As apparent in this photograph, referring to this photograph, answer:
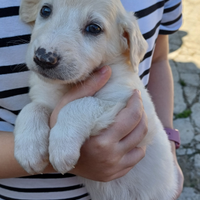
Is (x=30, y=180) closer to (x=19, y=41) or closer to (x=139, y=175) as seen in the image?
(x=139, y=175)

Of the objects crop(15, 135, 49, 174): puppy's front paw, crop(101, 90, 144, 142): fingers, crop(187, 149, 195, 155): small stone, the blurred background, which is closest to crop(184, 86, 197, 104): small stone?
the blurred background

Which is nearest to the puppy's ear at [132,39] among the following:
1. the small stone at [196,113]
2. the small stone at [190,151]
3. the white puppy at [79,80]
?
the white puppy at [79,80]

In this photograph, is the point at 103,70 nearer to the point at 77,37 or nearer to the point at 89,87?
the point at 89,87

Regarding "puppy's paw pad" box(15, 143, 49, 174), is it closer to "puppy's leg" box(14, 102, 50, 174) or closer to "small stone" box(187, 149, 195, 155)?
"puppy's leg" box(14, 102, 50, 174)

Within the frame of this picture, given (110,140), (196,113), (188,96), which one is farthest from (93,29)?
(188,96)

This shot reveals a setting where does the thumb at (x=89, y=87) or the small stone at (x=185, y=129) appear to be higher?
the thumb at (x=89, y=87)

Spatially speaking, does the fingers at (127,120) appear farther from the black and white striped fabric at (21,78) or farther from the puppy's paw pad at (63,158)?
the black and white striped fabric at (21,78)
